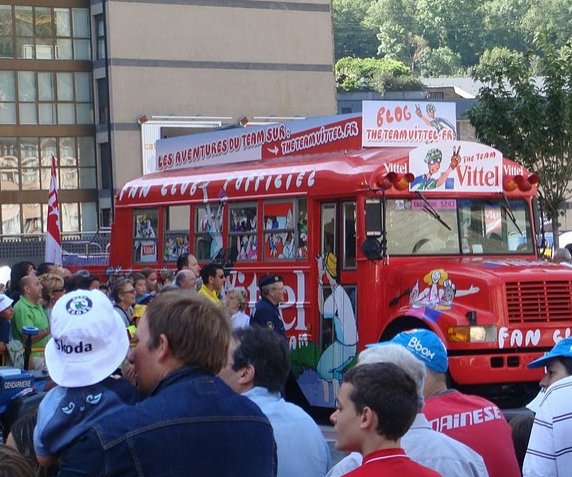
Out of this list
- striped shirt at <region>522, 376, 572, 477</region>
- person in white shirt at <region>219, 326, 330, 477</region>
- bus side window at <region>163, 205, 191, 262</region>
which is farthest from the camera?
bus side window at <region>163, 205, 191, 262</region>

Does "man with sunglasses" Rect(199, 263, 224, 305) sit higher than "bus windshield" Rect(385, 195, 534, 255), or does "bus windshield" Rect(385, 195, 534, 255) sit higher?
"bus windshield" Rect(385, 195, 534, 255)

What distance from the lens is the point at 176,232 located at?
57.1 ft

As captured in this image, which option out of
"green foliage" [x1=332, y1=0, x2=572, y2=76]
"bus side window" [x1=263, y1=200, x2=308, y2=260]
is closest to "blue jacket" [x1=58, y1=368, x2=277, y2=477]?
"bus side window" [x1=263, y1=200, x2=308, y2=260]

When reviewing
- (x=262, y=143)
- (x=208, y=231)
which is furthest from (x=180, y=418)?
(x=262, y=143)

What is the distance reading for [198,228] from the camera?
55.2 feet

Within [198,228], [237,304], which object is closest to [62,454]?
[237,304]

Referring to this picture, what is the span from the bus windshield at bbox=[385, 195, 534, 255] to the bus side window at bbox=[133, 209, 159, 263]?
4.45 m

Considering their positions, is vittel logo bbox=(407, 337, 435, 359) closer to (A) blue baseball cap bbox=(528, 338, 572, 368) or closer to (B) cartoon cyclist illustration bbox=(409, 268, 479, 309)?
(A) blue baseball cap bbox=(528, 338, 572, 368)

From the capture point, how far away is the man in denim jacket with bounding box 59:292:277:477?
3.70m

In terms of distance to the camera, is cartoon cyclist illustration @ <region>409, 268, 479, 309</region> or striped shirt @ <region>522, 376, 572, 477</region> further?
cartoon cyclist illustration @ <region>409, 268, 479, 309</region>

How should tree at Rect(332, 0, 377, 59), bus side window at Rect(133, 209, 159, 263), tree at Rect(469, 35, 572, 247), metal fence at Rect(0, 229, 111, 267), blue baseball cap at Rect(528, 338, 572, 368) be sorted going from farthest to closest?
1. tree at Rect(332, 0, 377, 59)
2. metal fence at Rect(0, 229, 111, 267)
3. tree at Rect(469, 35, 572, 247)
4. bus side window at Rect(133, 209, 159, 263)
5. blue baseball cap at Rect(528, 338, 572, 368)

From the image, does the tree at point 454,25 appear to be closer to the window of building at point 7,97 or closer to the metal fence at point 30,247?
the window of building at point 7,97

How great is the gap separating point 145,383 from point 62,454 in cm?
40

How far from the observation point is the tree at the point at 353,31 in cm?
15425
